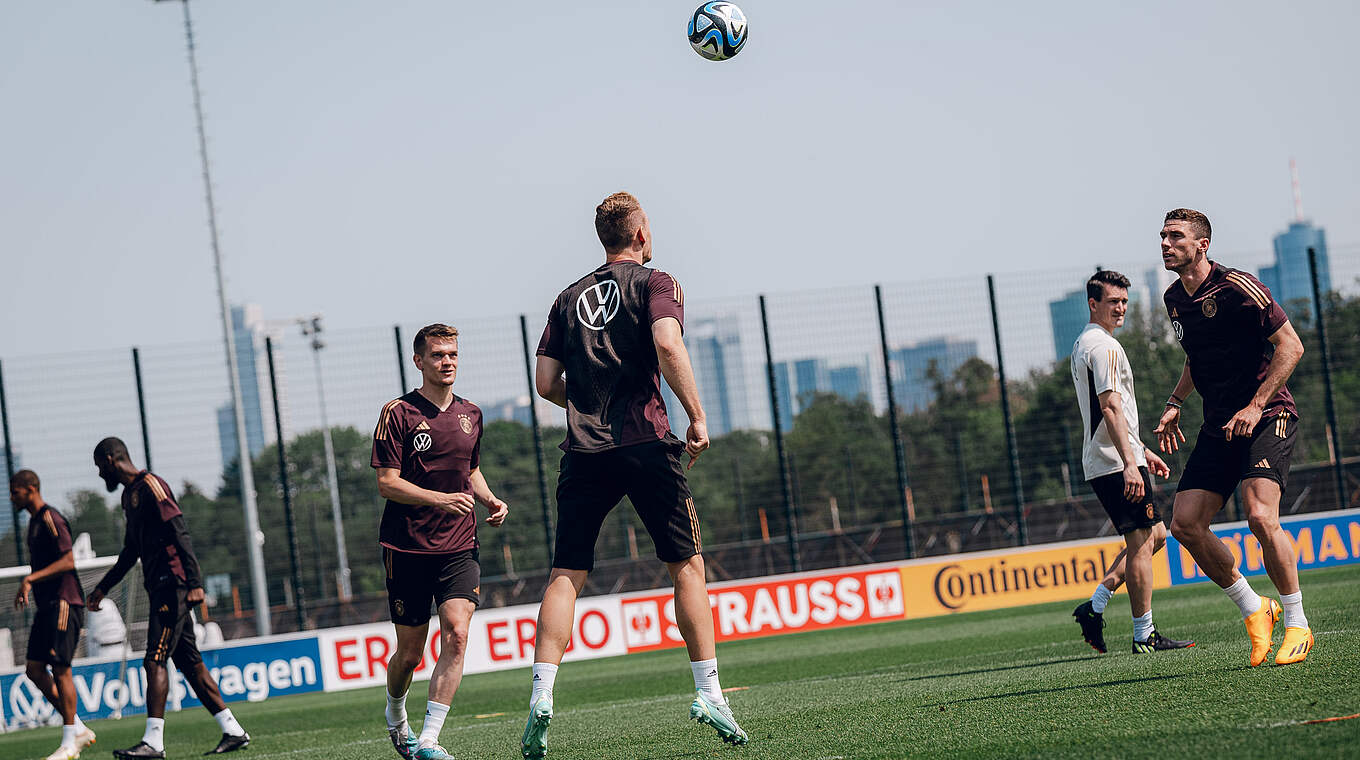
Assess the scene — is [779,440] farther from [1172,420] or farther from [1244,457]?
[1244,457]

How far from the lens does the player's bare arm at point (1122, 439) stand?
787cm

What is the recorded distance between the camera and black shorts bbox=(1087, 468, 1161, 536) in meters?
8.32

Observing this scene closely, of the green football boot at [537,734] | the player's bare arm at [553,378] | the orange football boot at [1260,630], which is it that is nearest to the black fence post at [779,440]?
the orange football boot at [1260,630]

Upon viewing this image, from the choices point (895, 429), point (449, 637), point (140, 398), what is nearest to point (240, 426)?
point (140, 398)

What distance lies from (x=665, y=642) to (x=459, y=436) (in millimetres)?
9949

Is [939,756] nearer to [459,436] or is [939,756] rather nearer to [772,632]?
[459,436]

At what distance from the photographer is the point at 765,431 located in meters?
21.2

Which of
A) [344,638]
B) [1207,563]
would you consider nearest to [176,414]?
[344,638]

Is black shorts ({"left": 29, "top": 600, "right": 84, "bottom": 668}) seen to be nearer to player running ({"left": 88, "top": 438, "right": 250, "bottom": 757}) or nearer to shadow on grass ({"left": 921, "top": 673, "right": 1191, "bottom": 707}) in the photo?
player running ({"left": 88, "top": 438, "right": 250, "bottom": 757})

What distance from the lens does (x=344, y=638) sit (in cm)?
1557

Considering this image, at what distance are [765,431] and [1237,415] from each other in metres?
14.7

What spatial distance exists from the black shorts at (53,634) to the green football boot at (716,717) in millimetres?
6340

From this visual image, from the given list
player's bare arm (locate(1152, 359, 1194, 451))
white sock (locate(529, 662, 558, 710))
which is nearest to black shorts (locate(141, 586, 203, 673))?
white sock (locate(529, 662, 558, 710))

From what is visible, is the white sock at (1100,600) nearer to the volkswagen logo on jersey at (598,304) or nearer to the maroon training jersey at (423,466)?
the maroon training jersey at (423,466)
